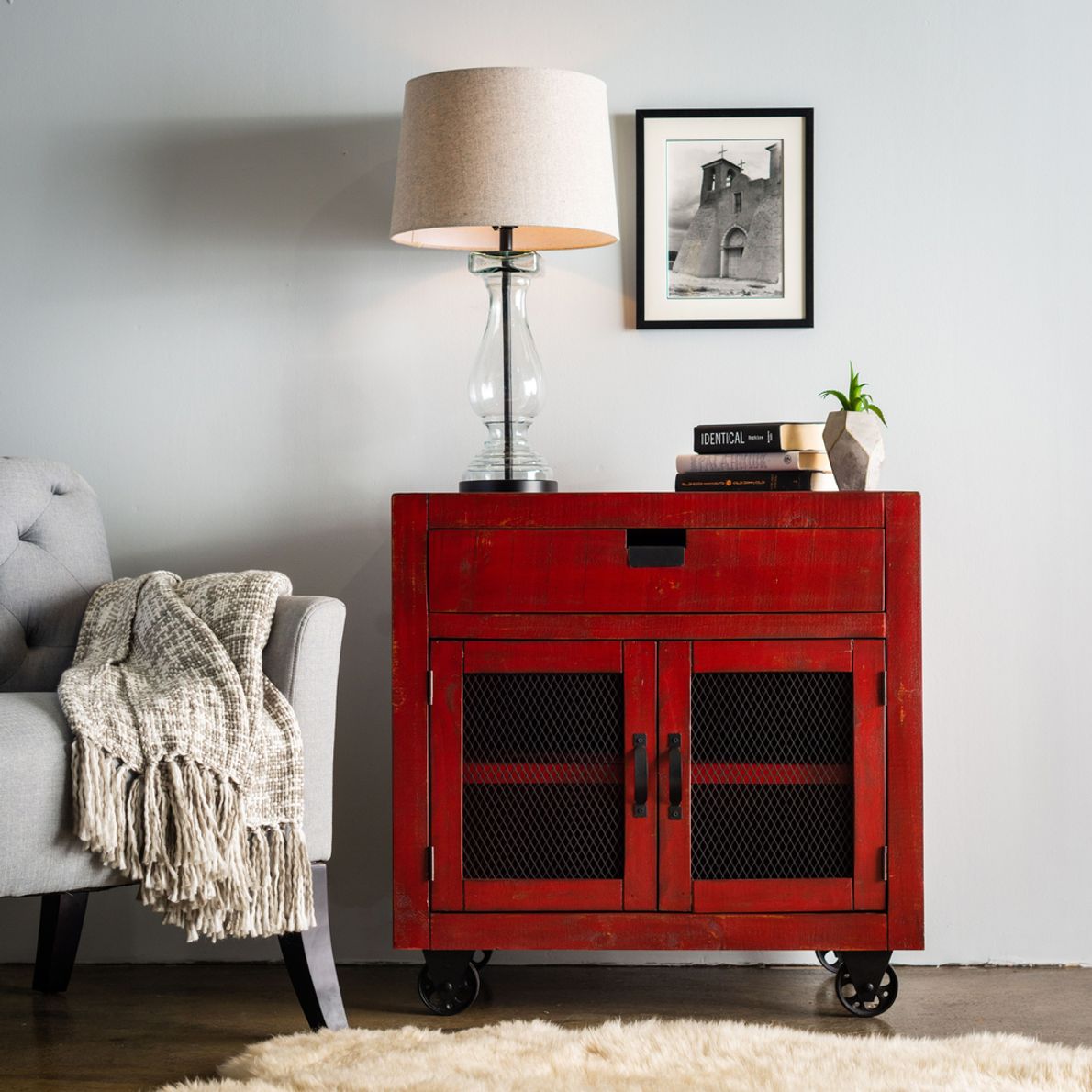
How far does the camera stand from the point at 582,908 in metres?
1.78

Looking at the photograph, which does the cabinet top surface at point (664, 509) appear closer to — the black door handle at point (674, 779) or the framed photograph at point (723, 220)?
the black door handle at point (674, 779)

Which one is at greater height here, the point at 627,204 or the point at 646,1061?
the point at 627,204

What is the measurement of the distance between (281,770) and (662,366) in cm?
105

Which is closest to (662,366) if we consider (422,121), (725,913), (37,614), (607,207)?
(607,207)

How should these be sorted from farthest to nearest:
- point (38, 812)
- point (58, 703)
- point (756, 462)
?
point (756, 462) < point (58, 703) < point (38, 812)

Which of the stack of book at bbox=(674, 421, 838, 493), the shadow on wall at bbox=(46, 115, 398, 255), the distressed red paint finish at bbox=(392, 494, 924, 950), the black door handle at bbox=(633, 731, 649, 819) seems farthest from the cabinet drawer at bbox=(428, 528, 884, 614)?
the shadow on wall at bbox=(46, 115, 398, 255)

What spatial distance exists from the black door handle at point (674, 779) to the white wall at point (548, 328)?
0.59 meters

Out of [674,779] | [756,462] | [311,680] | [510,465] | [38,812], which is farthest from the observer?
[510,465]

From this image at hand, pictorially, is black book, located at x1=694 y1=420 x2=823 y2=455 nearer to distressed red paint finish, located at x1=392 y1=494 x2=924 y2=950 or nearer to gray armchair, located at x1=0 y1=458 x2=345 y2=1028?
distressed red paint finish, located at x1=392 y1=494 x2=924 y2=950

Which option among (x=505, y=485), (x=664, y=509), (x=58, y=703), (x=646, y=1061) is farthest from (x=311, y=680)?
(x=646, y=1061)

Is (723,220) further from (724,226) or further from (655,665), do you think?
(655,665)

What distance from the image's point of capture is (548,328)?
2.21 meters

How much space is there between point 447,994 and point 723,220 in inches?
56.4

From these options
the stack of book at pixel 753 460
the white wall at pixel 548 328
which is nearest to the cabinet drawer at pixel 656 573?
the stack of book at pixel 753 460
